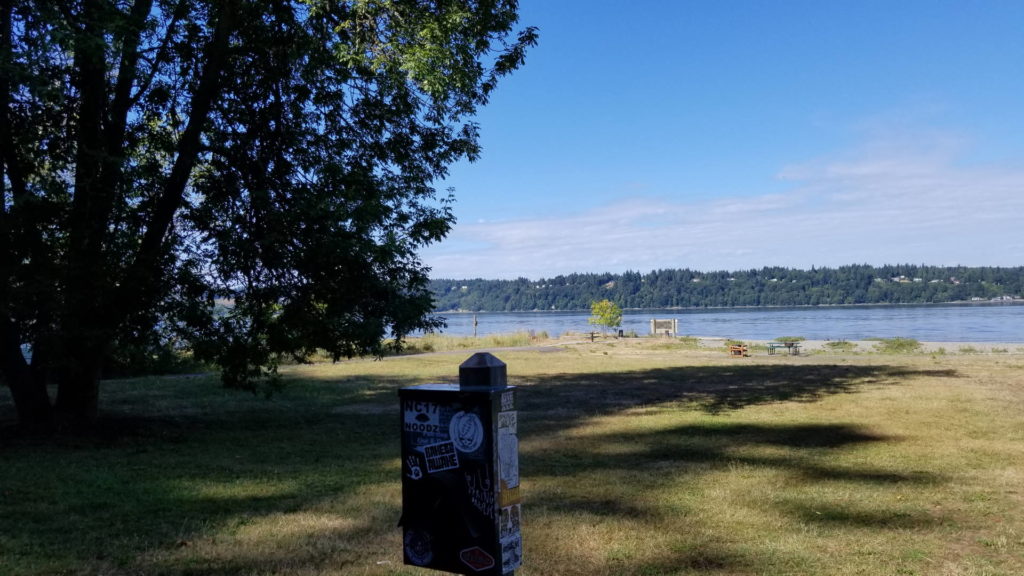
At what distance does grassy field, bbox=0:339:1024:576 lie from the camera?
5117 mm

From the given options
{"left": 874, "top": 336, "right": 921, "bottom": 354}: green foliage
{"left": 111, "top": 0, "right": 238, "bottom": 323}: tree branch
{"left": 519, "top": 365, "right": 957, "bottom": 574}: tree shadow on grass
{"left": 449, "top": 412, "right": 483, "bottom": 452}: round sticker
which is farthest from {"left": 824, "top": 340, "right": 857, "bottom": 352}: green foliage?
{"left": 449, "top": 412, "right": 483, "bottom": 452}: round sticker

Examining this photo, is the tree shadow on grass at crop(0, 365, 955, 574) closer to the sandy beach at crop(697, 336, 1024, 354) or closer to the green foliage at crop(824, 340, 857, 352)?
the sandy beach at crop(697, 336, 1024, 354)

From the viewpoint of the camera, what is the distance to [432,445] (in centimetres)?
352

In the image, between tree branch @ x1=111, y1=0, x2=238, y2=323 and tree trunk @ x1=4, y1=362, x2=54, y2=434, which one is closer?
tree branch @ x1=111, y1=0, x2=238, y2=323

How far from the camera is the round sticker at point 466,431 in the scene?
334 cm

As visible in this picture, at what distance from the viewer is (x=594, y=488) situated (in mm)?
7305

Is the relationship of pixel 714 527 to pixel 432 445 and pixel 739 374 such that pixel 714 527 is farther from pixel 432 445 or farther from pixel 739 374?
pixel 739 374

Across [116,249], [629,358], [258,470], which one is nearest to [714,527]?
[258,470]

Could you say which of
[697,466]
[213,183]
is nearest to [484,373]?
[697,466]

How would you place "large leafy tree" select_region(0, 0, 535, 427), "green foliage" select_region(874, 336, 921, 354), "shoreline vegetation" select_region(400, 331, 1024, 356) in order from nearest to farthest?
1. "large leafy tree" select_region(0, 0, 535, 427)
2. "shoreline vegetation" select_region(400, 331, 1024, 356)
3. "green foliage" select_region(874, 336, 921, 354)

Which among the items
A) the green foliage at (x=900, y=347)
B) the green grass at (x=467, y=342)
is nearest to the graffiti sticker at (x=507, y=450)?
the green grass at (x=467, y=342)

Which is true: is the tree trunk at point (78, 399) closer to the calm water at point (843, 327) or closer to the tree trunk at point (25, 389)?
the tree trunk at point (25, 389)

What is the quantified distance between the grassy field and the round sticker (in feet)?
5.85

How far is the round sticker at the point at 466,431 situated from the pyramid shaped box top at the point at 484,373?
139 mm
